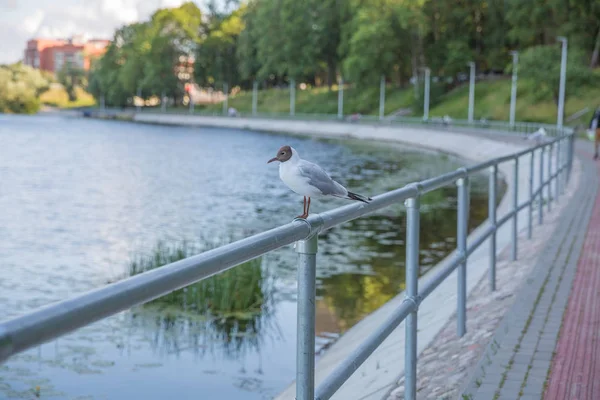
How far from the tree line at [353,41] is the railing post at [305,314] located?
210ft

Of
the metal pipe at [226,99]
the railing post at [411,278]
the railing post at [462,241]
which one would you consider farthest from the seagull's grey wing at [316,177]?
the metal pipe at [226,99]

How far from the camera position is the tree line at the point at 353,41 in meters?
83.1

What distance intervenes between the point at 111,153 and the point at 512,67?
33.4 m

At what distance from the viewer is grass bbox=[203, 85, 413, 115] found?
102713 millimetres

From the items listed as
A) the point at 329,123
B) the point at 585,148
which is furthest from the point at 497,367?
the point at 329,123

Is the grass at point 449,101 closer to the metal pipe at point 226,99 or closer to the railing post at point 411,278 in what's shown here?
the metal pipe at point 226,99

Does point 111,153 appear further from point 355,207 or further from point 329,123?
point 355,207

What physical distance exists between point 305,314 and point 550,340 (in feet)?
13.3

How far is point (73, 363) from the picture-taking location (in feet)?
31.0

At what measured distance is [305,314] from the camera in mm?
2953

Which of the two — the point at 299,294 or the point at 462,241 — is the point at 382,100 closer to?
the point at 462,241

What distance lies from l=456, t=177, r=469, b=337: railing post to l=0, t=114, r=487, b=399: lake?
91.8 inches

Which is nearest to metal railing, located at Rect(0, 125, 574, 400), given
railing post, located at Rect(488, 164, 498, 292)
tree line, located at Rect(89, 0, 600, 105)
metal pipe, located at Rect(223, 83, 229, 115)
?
railing post, located at Rect(488, 164, 498, 292)

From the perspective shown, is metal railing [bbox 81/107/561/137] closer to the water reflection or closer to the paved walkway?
the water reflection
